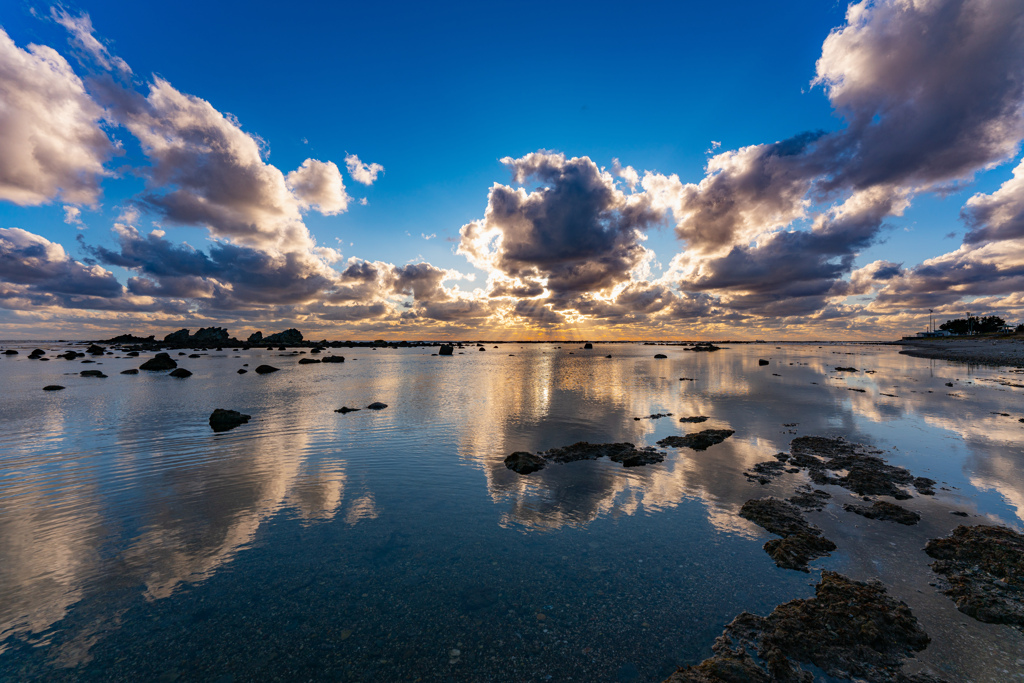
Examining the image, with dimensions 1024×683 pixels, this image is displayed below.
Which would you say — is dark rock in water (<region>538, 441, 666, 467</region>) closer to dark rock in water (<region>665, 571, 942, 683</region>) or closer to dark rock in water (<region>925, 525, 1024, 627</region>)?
dark rock in water (<region>925, 525, 1024, 627</region>)

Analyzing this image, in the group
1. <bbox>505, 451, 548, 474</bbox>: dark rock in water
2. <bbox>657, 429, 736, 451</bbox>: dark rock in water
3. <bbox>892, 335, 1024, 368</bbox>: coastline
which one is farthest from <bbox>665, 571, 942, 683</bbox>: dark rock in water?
<bbox>892, 335, 1024, 368</bbox>: coastline

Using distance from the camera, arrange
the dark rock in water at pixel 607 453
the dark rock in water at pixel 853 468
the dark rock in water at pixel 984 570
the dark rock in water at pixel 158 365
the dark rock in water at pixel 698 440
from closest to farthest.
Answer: the dark rock in water at pixel 984 570 < the dark rock in water at pixel 853 468 < the dark rock in water at pixel 607 453 < the dark rock in water at pixel 698 440 < the dark rock in water at pixel 158 365

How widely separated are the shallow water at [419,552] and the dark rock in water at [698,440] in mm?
744

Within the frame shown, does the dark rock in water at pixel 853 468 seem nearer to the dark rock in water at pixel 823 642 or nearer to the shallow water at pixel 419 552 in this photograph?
the shallow water at pixel 419 552

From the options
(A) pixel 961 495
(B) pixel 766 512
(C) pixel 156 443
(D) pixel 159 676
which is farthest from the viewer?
(C) pixel 156 443

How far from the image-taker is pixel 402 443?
2069 cm

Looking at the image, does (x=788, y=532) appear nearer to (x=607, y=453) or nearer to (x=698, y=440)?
(x=607, y=453)

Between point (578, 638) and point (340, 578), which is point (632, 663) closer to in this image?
point (578, 638)

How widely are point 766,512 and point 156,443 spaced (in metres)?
27.8

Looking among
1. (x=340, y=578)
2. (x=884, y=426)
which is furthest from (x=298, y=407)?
(x=884, y=426)

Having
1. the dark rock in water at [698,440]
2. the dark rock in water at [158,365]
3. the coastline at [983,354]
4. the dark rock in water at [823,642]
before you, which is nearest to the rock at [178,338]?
the dark rock in water at [158,365]

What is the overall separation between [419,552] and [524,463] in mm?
7080

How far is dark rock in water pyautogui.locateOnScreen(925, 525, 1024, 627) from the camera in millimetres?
7344

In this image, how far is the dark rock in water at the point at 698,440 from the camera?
1941cm
